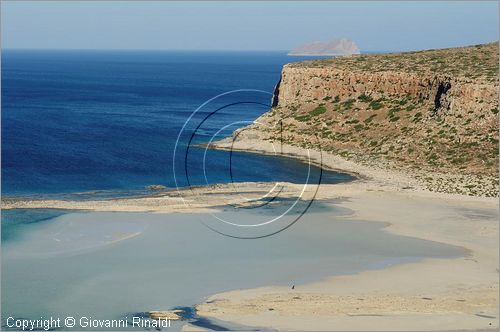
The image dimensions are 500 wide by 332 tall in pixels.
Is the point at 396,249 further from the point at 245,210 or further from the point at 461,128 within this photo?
the point at 461,128

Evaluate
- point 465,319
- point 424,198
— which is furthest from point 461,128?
point 465,319

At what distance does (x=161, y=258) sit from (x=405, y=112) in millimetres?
47280

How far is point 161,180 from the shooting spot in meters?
66.1

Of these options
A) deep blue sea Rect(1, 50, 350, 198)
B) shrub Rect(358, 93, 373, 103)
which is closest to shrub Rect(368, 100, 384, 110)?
shrub Rect(358, 93, 373, 103)

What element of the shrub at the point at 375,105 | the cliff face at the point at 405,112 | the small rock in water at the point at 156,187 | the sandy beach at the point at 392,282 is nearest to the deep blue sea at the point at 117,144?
the small rock in water at the point at 156,187

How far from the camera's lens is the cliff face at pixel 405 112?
2813 inches

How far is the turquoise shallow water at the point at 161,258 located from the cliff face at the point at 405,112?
17441mm

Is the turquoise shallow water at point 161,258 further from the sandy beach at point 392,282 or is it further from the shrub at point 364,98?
the shrub at point 364,98

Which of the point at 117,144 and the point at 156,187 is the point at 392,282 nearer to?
the point at 156,187

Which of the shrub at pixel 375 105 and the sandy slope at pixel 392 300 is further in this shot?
the shrub at pixel 375 105

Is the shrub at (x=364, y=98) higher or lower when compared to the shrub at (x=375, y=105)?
higher

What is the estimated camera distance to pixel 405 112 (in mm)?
83562

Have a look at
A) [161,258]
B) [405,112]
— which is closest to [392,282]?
[161,258]

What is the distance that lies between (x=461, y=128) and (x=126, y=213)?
37286 millimetres
